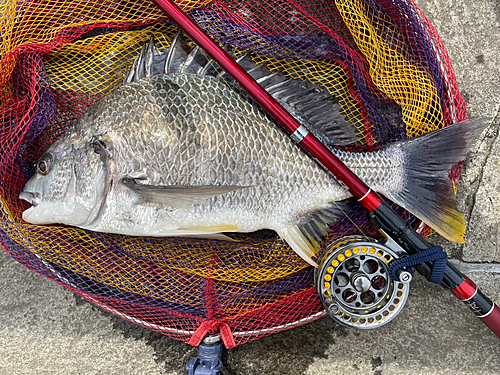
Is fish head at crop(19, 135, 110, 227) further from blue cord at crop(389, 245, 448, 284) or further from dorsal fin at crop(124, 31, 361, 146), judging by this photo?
blue cord at crop(389, 245, 448, 284)

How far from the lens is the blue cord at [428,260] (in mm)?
1433

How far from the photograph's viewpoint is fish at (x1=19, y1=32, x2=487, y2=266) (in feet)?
4.94

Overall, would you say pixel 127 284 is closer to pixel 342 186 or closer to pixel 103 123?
pixel 103 123

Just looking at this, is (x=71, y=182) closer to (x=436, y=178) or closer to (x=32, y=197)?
(x=32, y=197)

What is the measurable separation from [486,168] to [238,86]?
1403 millimetres

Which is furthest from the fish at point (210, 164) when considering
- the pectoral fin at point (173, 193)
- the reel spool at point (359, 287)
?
the reel spool at point (359, 287)

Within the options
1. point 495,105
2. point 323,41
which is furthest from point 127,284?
point 495,105

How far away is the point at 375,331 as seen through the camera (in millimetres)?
1866

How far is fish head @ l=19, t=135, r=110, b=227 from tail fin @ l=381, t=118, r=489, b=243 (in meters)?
1.26

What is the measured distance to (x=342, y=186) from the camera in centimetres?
162

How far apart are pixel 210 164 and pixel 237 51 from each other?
61 centimetres

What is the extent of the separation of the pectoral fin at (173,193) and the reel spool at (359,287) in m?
0.58

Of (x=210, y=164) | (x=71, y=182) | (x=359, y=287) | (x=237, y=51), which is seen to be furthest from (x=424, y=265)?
(x=71, y=182)

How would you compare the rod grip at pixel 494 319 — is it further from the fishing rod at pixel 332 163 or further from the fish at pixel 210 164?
the fish at pixel 210 164
